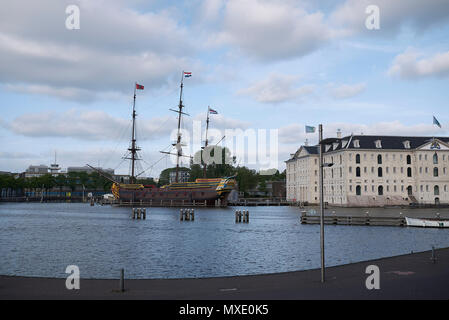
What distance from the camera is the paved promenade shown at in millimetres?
12461

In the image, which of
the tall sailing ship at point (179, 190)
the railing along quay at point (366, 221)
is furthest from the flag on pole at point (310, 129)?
the tall sailing ship at point (179, 190)

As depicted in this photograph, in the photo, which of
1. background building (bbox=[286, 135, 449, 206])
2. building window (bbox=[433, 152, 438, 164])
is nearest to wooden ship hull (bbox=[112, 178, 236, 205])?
background building (bbox=[286, 135, 449, 206])

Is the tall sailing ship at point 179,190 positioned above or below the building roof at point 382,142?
below

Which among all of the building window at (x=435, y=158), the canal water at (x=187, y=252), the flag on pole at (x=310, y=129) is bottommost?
the canal water at (x=187, y=252)

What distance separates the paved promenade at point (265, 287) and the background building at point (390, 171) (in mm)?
91498

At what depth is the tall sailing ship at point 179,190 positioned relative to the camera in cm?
10775

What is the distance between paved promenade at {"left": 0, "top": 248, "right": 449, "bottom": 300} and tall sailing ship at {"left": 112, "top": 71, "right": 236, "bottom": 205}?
8730 cm

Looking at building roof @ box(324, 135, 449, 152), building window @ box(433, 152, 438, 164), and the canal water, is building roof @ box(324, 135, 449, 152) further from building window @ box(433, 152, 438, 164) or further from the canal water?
Answer: the canal water

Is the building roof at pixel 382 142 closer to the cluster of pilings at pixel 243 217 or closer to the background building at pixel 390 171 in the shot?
the background building at pixel 390 171

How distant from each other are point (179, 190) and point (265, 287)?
102221 mm
